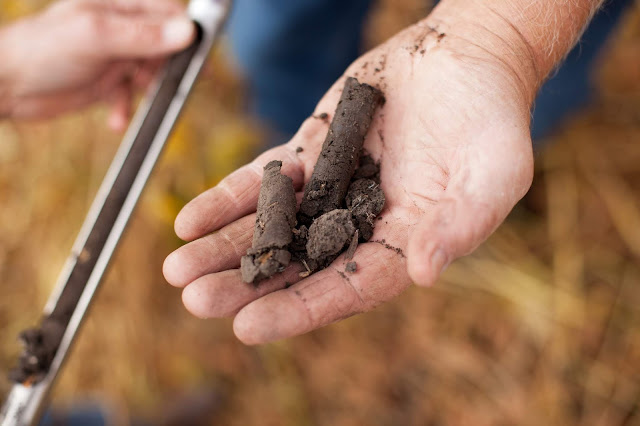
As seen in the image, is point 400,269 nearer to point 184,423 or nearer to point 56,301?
point 56,301

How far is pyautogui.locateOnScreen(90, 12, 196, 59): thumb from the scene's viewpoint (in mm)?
2930

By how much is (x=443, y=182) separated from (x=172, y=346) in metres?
2.56

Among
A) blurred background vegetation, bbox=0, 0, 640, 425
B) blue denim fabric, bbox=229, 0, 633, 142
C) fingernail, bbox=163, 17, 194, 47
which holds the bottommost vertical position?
blurred background vegetation, bbox=0, 0, 640, 425

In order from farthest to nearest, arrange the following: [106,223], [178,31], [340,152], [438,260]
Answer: [178,31]
[106,223]
[340,152]
[438,260]

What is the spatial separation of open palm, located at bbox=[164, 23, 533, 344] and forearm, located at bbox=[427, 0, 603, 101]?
126 millimetres

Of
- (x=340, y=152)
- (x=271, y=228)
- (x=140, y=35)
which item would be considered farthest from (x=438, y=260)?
(x=140, y=35)

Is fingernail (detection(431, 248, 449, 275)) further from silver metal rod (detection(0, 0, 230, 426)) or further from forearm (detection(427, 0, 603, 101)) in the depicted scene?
silver metal rod (detection(0, 0, 230, 426))

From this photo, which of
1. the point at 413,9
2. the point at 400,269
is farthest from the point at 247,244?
the point at 413,9

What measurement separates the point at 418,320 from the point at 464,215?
2157 mm

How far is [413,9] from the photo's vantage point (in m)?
4.50

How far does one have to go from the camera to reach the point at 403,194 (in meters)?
2.10

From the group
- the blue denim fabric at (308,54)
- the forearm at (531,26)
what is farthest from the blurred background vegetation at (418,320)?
the forearm at (531,26)

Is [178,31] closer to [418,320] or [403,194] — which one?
[403,194]

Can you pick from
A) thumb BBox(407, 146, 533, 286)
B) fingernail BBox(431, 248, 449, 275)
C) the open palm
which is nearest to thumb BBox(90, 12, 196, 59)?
→ the open palm
